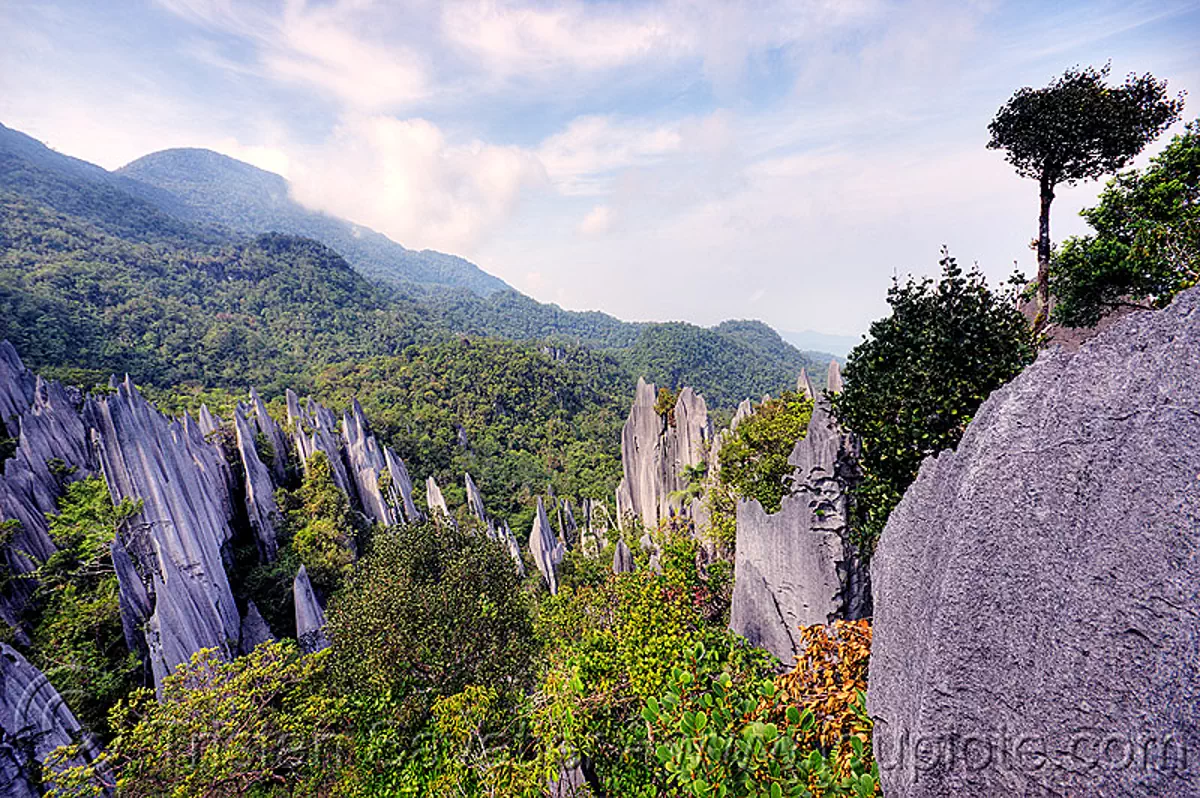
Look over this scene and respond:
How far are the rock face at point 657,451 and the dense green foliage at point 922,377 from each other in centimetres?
1430

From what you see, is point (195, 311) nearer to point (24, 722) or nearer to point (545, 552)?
point (545, 552)

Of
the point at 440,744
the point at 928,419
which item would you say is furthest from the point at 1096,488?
the point at 440,744

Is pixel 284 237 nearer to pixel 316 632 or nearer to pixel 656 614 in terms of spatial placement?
pixel 316 632

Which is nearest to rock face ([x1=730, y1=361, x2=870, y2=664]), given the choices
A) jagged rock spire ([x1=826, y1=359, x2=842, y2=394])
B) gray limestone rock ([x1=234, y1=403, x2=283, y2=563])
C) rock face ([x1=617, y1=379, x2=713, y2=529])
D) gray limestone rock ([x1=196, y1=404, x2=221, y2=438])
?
jagged rock spire ([x1=826, y1=359, x2=842, y2=394])

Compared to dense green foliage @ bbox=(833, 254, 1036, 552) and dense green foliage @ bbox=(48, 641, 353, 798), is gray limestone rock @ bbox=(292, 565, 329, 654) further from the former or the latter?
dense green foliage @ bbox=(833, 254, 1036, 552)

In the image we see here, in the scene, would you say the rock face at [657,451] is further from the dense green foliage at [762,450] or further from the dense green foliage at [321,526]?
the dense green foliage at [321,526]

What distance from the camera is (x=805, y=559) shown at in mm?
7879

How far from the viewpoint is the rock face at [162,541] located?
495 inches

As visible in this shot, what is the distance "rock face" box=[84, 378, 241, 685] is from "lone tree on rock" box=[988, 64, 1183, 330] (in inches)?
875

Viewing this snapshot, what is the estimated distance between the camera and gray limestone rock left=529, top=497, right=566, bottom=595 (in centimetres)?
2988

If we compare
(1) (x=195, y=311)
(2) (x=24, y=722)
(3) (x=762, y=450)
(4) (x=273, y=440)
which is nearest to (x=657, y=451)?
(3) (x=762, y=450)

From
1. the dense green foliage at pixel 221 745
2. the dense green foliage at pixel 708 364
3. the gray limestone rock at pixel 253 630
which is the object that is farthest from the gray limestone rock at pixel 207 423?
the dense green foliage at pixel 708 364

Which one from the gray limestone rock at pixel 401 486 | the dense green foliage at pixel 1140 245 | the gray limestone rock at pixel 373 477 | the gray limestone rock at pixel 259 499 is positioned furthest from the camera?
the gray limestone rock at pixel 401 486

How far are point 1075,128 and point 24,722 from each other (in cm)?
2405
